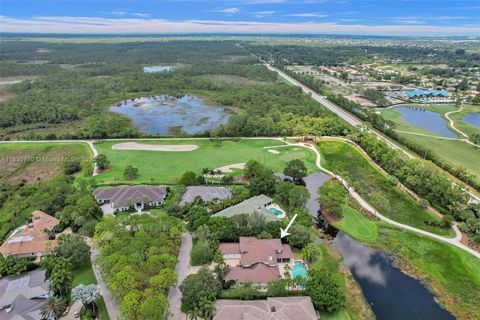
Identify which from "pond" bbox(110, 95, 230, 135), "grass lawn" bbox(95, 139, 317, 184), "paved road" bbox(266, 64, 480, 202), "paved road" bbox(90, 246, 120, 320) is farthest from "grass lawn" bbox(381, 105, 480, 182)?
"paved road" bbox(90, 246, 120, 320)

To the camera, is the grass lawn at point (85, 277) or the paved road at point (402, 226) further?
the paved road at point (402, 226)

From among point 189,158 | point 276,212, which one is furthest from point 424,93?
point 276,212

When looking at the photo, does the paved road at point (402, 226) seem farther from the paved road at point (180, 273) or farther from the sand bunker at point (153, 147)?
the sand bunker at point (153, 147)

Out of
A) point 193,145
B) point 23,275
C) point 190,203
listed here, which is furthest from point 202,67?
point 23,275

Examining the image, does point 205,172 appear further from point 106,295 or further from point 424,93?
point 424,93

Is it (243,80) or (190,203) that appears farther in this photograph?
(243,80)

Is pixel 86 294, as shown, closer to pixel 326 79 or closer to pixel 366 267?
pixel 366 267

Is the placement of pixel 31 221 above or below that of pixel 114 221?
below

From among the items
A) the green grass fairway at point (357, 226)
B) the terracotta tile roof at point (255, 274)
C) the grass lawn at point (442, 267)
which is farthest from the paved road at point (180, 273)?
the grass lawn at point (442, 267)
